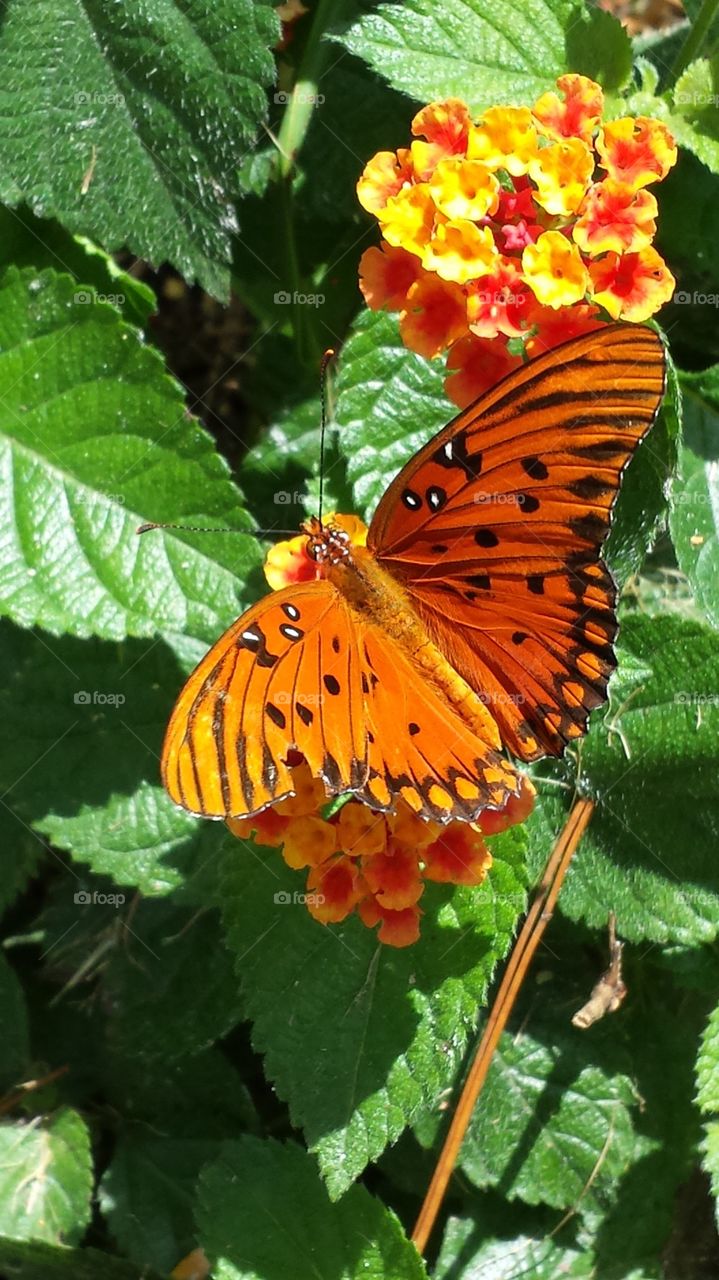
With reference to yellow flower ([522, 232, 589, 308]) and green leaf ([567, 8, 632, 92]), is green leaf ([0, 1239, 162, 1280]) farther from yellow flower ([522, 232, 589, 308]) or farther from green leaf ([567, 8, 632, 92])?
green leaf ([567, 8, 632, 92])

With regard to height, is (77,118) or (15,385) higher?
(77,118)

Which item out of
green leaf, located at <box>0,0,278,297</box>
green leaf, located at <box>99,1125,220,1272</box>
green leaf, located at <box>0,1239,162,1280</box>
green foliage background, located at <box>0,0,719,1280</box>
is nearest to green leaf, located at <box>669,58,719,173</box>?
green foliage background, located at <box>0,0,719,1280</box>

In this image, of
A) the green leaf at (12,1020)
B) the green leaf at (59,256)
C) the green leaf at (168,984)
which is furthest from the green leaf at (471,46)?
the green leaf at (12,1020)

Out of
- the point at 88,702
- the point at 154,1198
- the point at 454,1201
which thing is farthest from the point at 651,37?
the point at 154,1198

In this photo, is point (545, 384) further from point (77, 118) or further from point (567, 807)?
point (77, 118)

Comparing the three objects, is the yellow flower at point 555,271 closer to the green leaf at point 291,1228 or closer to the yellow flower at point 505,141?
the yellow flower at point 505,141
